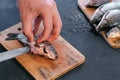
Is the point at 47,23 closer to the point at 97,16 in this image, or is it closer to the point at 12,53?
the point at 12,53

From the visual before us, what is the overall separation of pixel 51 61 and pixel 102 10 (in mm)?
365

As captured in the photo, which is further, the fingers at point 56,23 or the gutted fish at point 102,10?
the gutted fish at point 102,10

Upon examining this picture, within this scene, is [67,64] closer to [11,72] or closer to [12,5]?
[11,72]

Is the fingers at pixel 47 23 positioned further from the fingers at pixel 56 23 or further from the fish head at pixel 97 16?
the fish head at pixel 97 16

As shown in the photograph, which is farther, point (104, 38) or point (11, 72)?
point (104, 38)

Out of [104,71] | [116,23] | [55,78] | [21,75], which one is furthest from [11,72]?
[116,23]

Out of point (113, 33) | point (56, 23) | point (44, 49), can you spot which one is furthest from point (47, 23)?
point (113, 33)

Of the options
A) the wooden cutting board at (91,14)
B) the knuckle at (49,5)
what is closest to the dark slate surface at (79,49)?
the wooden cutting board at (91,14)

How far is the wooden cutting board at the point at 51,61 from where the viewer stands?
96cm

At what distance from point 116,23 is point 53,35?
1.22 feet

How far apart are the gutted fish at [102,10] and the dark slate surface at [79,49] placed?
0.05m

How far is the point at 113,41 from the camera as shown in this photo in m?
1.11

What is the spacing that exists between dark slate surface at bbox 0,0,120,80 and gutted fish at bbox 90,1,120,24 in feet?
0.15

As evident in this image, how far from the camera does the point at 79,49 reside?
1.07 m
